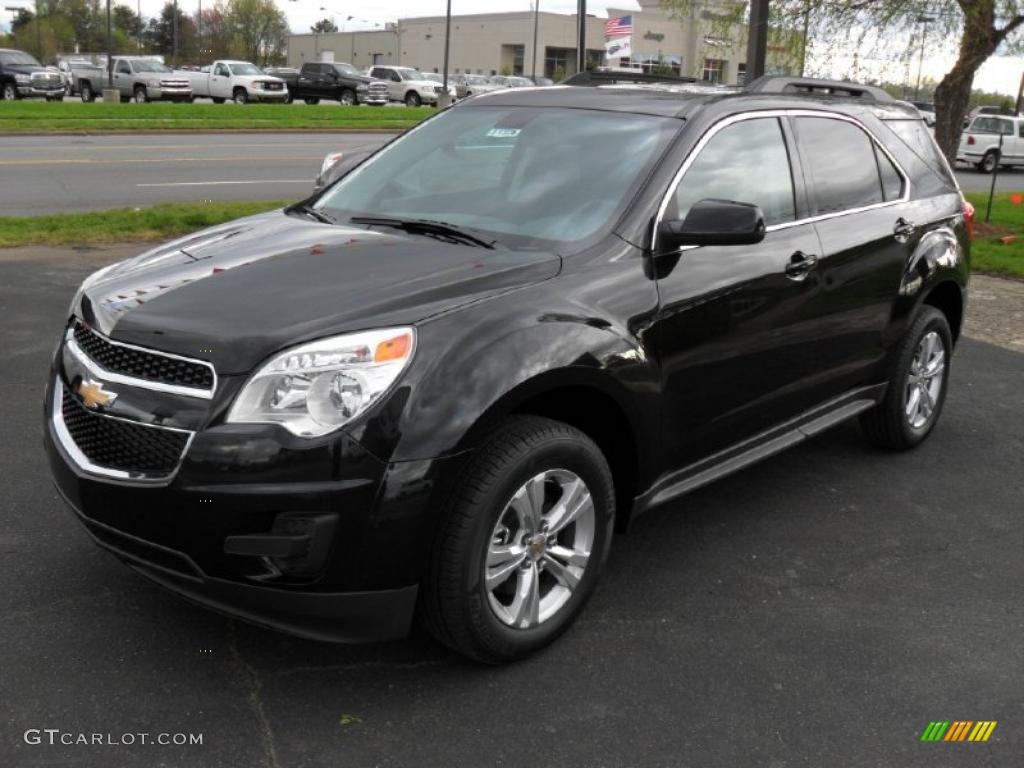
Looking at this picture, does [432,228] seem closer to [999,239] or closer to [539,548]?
[539,548]

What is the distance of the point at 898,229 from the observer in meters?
5.09

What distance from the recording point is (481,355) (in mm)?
3131

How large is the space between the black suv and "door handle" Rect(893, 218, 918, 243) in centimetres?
2

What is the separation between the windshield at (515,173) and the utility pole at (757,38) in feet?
26.9

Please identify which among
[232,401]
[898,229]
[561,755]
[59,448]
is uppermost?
[898,229]

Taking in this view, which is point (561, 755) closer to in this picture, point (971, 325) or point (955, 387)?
point (955, 387)

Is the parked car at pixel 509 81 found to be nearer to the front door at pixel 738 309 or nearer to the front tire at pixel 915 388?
the front tire at pixel 915 388

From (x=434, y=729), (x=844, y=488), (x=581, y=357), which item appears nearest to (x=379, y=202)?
(x=581, y=357)

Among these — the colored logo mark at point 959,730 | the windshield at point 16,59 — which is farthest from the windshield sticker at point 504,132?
the windshield at point 16,59

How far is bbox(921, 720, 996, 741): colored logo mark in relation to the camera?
3.14 meters

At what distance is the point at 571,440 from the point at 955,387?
4473 mm

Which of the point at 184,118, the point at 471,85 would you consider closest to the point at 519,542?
the point at 184,118

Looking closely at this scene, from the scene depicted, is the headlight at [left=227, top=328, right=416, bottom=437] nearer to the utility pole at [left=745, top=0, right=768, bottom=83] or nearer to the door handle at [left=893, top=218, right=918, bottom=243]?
the door handle at [left=893, top=218, right=918, bottom=243]

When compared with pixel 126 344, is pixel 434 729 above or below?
below
